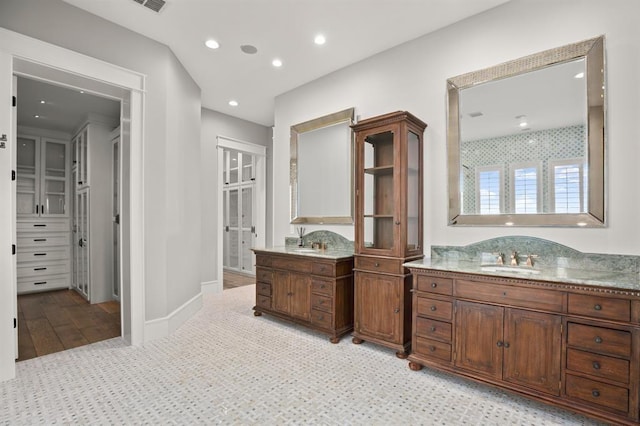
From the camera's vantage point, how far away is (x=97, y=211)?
486 cm

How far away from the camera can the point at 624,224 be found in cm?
224

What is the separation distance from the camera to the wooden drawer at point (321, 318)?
3272 mm

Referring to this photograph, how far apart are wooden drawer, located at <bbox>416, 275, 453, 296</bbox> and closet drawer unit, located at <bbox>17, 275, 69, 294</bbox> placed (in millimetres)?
6180

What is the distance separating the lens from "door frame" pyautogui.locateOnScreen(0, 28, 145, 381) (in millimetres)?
2436

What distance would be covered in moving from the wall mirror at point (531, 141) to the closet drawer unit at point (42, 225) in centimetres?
639

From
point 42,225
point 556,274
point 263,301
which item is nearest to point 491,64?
point 556,274

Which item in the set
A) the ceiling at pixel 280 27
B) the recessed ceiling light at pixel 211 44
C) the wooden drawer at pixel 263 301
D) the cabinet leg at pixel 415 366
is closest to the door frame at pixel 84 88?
the ceiling at pixel 280 27

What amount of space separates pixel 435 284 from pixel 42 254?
6350 mm

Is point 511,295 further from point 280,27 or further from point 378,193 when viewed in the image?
point 280,27

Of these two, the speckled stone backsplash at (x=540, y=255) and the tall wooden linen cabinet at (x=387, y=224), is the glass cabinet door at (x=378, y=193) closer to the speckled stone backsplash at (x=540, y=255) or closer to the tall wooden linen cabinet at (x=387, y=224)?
the tall wooden linen cabinet at (x=387, y=224)

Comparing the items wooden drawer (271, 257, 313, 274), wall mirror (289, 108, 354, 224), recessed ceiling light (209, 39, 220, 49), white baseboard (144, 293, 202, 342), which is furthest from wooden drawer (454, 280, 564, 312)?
recessed ceiling light (209, 39, 220, 49)

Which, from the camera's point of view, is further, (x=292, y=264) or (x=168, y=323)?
(x=292, y=264)

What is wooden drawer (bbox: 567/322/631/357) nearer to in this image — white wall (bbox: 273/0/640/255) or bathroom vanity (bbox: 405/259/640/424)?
bathroom vanity (bbox: 405/259/640/424)

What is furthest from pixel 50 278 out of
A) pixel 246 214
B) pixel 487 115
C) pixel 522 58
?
pixel 522 58
